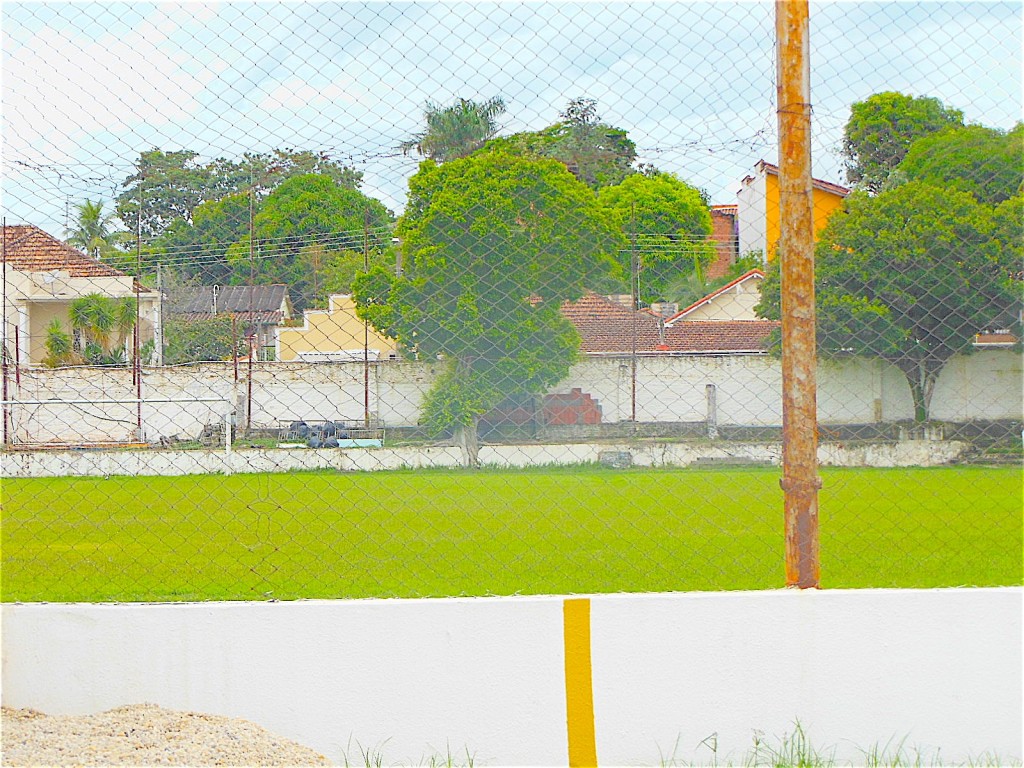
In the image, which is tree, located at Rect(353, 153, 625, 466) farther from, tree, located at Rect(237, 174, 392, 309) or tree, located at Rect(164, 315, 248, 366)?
tree, located at Rect(164, 315, 248, 366)

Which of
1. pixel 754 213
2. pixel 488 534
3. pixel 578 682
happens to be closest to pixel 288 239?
pixel 754 213

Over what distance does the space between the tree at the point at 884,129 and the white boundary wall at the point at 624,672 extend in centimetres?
175

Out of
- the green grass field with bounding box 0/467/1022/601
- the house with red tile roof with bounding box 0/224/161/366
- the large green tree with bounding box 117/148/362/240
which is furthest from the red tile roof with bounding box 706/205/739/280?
the house with red tile roof with bounding box 0/224/161/366

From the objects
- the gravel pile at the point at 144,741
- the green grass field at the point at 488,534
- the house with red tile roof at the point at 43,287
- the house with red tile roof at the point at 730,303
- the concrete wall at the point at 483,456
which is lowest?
the gravel pile at the point at 144,741

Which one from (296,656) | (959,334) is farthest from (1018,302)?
(296,656)

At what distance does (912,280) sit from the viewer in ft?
16.2

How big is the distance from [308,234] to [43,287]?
1075 mm

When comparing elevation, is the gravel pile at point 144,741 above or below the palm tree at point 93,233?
below

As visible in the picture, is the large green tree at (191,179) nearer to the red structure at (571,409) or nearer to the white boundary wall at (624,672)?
the white boundary wall at (624,672)

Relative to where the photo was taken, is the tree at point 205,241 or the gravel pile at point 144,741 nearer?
the gravel pile at point 144,741

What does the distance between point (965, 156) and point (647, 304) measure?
1680mm

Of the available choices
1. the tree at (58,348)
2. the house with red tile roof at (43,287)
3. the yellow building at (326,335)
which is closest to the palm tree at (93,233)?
the house with red tile roof at (43,287)

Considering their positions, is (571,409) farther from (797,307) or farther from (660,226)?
(797,307)

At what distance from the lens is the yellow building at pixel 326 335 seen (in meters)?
4.00
